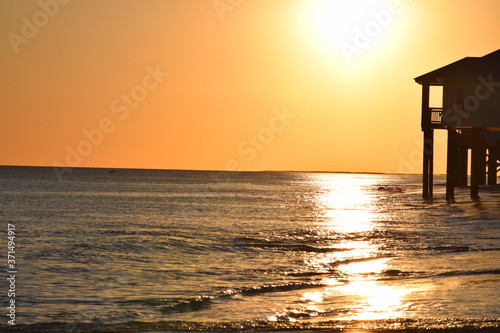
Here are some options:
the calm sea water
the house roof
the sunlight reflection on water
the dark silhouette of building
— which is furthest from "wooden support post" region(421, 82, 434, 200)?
the sunlight reflection on water

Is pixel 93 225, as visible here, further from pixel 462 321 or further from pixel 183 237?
pixel 462 321

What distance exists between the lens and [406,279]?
19.4m

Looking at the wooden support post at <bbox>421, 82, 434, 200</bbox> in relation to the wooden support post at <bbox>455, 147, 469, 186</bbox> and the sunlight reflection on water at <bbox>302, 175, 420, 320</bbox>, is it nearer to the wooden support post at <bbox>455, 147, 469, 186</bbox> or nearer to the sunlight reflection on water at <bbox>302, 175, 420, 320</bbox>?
the wooden support post at <bbox>455, 147, 469, 186</bbox>

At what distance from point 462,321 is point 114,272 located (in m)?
10.9

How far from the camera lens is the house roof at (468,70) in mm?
45156

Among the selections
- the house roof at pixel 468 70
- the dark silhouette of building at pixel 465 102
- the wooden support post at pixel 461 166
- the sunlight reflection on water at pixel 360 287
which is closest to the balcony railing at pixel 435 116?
the dark silhouette of building at pixel 465 102

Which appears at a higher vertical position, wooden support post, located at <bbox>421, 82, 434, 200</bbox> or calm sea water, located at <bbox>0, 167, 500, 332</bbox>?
wooden support post, located at <bbox>421, 82, 434, 200</bbox>

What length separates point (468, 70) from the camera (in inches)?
1794

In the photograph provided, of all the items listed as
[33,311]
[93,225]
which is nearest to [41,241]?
[93,225]

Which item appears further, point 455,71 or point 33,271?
point 455,71

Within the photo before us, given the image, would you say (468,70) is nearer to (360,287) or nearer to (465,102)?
(465,102)

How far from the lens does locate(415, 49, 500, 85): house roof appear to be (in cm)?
4516

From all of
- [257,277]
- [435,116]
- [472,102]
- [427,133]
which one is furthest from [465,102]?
[257,277]

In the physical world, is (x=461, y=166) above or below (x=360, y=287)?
above
